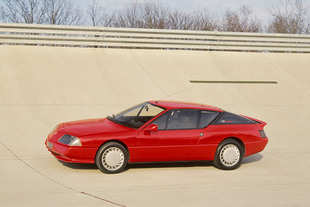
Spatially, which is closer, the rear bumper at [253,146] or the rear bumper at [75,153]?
the rear bumper at [75,153]

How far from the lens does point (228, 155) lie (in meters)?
7.65

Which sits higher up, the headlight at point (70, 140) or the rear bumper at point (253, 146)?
the headlight at point (70, 140)

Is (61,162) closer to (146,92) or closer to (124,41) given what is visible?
(146,92)

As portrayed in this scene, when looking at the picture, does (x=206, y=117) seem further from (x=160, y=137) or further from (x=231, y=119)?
(x=160, y=137)

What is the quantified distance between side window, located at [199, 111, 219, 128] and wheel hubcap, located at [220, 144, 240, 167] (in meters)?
0.57

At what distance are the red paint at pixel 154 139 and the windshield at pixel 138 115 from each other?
0.15m

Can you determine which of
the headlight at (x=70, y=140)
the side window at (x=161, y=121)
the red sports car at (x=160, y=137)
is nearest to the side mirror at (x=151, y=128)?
the red sports car at (x=160, y=137)

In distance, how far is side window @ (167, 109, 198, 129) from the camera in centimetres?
746

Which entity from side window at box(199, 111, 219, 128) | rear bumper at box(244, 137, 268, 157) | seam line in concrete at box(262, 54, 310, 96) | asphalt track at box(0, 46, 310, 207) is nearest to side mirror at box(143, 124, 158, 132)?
asphalt track at box(0, 46, 310, 207)

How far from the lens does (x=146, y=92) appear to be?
1280cm

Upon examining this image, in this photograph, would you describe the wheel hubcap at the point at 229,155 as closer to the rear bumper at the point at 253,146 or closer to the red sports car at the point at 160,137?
the red sports car at the point at 160,137

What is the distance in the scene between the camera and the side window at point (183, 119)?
7.46 metres

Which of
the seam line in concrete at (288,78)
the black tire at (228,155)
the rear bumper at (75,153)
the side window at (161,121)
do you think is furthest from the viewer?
the seam line in concrete at (288,78)

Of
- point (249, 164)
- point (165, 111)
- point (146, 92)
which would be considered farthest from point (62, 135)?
point (146, 92)
